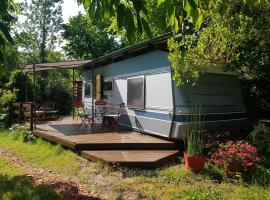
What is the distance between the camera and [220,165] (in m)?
7.51

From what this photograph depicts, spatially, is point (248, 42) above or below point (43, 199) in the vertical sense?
above

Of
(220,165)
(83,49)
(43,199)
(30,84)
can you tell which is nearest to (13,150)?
(43,199)

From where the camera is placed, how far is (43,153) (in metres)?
9.55

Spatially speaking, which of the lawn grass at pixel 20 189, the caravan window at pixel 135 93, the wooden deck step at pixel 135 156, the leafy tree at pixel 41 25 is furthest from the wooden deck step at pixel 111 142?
the leafy tree at pixel 41 25

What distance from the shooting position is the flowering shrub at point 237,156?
708 centimetres

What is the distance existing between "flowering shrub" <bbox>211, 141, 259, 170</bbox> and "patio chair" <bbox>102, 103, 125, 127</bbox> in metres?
5.40

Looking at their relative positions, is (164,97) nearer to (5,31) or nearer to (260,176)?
(260,176)

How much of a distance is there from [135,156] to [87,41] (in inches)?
849

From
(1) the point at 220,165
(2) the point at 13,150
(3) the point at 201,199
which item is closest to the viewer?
(3) the point at 201,199

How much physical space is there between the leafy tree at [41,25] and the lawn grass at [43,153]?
92.0 feet

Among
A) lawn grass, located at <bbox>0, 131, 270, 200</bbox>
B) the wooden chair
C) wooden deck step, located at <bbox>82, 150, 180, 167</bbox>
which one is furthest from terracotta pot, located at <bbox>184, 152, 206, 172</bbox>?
the wooden chair

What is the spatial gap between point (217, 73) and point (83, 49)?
19306 mm

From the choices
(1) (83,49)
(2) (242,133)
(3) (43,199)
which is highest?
(1) (83,49)

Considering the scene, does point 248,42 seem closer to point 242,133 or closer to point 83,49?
point 242,133
